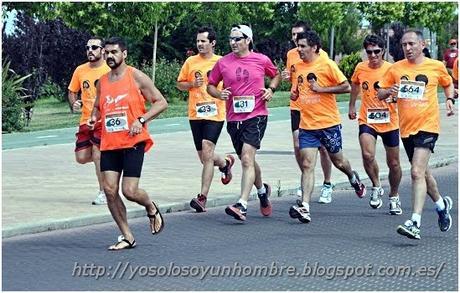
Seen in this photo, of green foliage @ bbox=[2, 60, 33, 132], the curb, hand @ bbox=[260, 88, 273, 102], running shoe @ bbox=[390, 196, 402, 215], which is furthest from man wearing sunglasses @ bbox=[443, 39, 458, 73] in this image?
green foliage @ bbox=[2, 60, 33, 132]

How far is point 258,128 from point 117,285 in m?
4.27

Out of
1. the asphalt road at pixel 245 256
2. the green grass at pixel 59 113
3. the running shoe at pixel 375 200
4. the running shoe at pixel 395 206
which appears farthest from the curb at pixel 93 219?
Answer: the green grass at pixel 59 113

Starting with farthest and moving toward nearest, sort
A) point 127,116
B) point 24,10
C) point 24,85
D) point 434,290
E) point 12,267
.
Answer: point 24,10, point 24,85, point 127,116, point 12,267, point 434,290

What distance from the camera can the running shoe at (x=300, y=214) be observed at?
12523 millimetres

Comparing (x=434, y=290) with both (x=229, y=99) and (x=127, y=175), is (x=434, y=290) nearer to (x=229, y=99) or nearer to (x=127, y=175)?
(x=127, y=175)

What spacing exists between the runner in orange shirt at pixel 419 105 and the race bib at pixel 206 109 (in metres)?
2.57

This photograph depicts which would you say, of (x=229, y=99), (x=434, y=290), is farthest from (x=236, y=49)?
(x=434, y=290)

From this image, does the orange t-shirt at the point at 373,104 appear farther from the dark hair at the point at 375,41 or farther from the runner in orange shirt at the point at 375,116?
the dark hair at the point at 375,41

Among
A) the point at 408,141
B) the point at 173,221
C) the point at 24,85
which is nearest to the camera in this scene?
the point at 408,141

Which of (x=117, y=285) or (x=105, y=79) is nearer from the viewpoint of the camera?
(x=117, y=285)

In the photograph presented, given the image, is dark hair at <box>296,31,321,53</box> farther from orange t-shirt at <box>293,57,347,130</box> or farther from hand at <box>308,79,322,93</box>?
hand at <box>308,79,322,93</box>

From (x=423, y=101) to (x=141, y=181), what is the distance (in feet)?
17.4

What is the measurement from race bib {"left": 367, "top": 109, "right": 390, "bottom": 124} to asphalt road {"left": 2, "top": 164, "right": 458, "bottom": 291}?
1009 mm

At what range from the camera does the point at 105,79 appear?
433 inches
